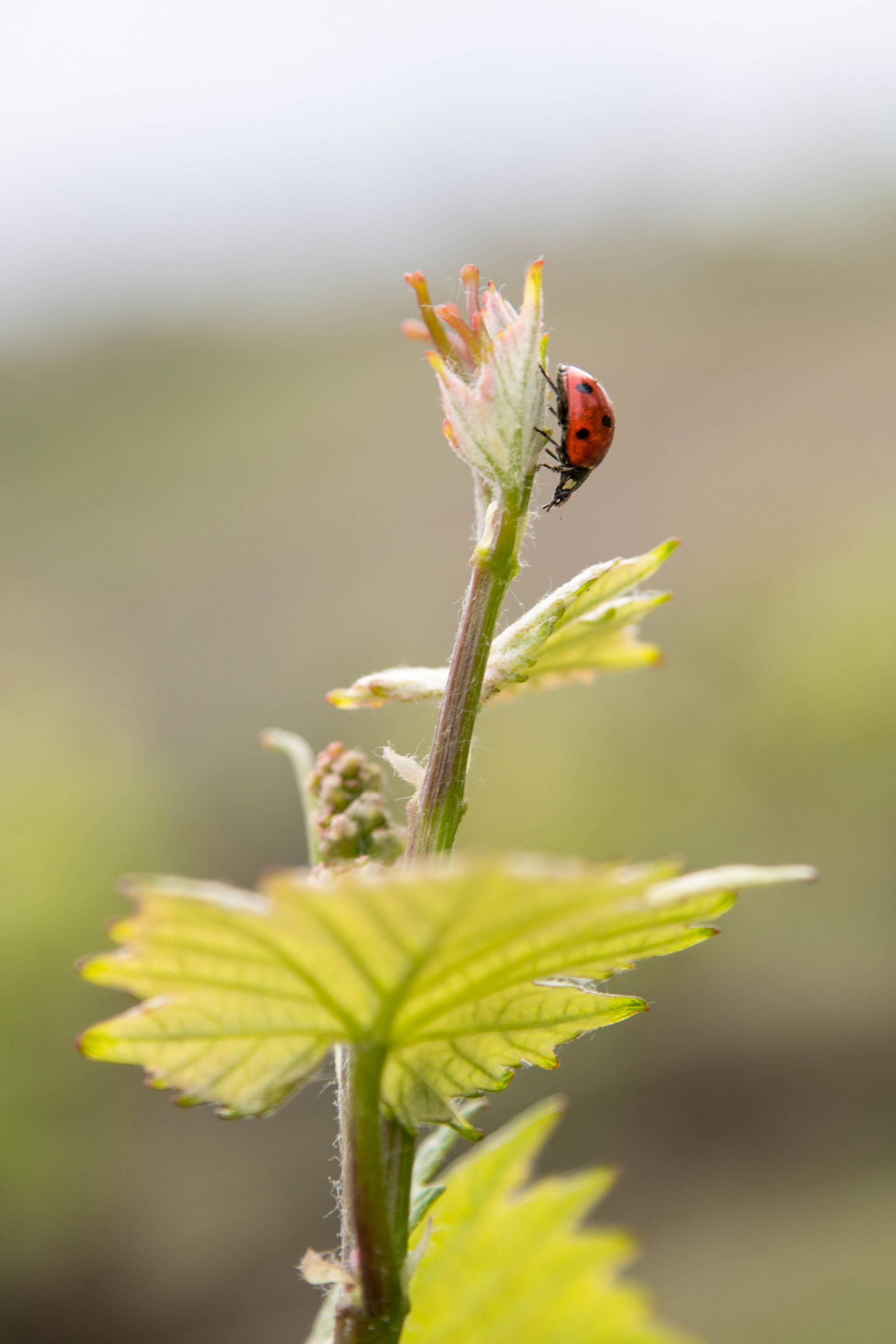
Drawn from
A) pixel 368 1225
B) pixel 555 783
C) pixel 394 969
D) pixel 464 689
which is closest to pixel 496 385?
pixel 464 689

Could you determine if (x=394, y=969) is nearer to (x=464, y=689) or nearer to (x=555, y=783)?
(x=464, y=689)

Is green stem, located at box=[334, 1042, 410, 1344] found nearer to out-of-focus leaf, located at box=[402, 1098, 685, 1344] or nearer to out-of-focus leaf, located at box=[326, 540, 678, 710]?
out-of-focus leaf, located at box=[402, 1098, 685, 1344]

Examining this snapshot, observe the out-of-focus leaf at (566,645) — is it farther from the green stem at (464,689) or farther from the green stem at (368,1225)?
the green stem at (368,1225)

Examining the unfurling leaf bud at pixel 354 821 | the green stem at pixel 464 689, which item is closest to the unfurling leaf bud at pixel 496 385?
the green stem at pixel 464 689

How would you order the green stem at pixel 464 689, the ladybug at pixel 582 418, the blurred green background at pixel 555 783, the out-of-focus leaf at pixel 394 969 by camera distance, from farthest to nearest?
the blurred green background at pixel 555 783
the ladybug at pixel 582 418
the green stem at pixel 464 689
the out-of-focus leaf at pixel 394 969

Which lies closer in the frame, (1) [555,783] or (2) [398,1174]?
(2) [398,1174]

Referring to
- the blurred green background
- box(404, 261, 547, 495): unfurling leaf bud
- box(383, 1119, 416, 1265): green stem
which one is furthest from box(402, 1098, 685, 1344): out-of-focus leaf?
the blurred green background
